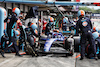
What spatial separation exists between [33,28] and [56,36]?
97 centimetres

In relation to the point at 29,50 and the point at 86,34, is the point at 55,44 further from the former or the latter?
the point at 86,34

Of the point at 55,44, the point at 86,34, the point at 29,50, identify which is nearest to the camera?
the point at 86,34

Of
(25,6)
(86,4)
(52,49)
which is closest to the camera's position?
(86,4)

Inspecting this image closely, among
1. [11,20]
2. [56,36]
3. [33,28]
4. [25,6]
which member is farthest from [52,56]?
[25,6]

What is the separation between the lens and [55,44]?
24.8ft

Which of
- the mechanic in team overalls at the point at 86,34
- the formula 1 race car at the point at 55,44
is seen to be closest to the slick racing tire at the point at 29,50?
the formula 1 race car at the point at 55,44

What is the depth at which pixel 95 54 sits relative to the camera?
696 cm

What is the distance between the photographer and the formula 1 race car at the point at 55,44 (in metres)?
7.43

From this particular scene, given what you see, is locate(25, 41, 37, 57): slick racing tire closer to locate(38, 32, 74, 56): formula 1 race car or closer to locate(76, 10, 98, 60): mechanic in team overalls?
locate(38, 32, 74, 56): formula 1 race car

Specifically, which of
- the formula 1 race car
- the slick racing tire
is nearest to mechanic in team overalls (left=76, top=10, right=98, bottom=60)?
the formula 1 race car

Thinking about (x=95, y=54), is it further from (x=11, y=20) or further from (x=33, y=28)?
(x=11, y=20)

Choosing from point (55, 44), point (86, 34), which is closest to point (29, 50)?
point (55, 44)

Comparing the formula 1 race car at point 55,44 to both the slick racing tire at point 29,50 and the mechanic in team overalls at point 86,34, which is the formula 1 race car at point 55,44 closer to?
the slick racing tire at point 29,50

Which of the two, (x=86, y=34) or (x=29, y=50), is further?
(x=29, y=50)
